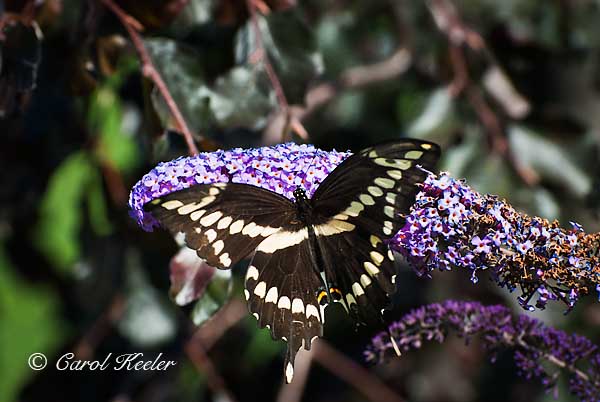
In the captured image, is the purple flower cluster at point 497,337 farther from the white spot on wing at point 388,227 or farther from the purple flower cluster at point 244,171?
the purple flower cluster at point 244,171

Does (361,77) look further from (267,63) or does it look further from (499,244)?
(499,244)

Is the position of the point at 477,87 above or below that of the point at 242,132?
above

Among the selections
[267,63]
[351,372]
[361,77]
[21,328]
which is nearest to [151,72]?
[267,63]

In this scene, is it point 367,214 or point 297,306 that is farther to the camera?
point 297,306

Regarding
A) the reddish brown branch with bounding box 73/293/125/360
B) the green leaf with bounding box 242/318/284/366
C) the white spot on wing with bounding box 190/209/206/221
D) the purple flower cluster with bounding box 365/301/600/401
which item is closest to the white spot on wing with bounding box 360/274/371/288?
the purple flower cluster with bounding box 365/301/600/401

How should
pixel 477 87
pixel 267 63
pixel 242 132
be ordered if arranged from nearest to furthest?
pixel 267 63, pixel 477 87, pixel 242 132

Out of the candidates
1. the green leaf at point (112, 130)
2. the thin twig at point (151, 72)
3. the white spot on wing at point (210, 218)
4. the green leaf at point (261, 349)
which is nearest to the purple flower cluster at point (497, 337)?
the white spot on wing at point (210, 218)

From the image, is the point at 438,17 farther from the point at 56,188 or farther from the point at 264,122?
the point at 56,188
